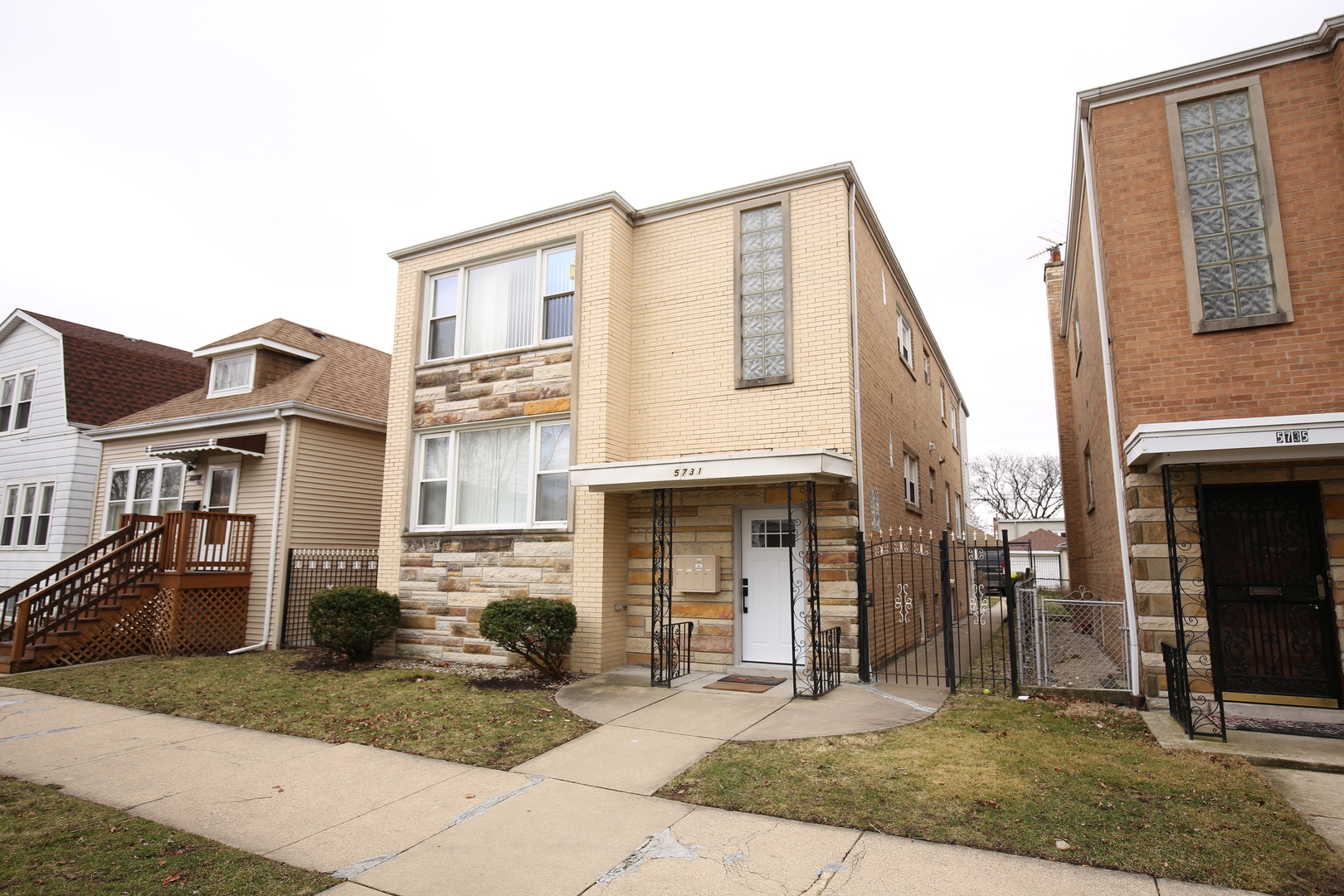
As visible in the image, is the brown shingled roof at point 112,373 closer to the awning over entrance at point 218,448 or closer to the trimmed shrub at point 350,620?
the awning over entrance at point 218,448

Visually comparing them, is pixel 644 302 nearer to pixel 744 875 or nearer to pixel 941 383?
pixel 744 875

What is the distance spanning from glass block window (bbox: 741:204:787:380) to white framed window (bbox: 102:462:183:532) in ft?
44.9

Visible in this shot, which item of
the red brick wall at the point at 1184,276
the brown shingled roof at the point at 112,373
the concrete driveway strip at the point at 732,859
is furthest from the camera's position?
the brown shingled roof at the point at 112,373

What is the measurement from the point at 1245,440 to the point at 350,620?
1186 cm

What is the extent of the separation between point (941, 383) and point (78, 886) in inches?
835

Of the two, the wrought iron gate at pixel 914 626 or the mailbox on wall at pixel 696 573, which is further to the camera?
the mailbox on wall at pixel 696 573

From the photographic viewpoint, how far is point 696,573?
10.9 m

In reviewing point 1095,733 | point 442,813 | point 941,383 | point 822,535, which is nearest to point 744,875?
point 442,813

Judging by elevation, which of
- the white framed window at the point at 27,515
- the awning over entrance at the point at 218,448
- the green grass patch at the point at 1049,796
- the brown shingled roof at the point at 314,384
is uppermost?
the brown shingled roof at the point at 314,384

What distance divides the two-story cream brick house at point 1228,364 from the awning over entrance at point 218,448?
15.0 m

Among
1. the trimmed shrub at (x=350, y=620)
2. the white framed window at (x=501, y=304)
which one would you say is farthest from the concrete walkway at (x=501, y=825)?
the white framed window at (x=501, y=304)

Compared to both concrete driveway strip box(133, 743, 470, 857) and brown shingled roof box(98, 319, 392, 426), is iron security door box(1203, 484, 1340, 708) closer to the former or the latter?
concrete driveway strip box(133, 743, 470, 857)

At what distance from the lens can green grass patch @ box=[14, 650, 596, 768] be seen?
738cm

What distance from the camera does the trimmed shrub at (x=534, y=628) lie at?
10.2 meters
